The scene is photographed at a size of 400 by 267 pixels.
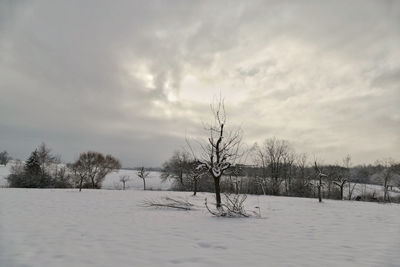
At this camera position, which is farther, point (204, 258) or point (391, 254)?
point (391, 254)

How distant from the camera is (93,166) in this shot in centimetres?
4759

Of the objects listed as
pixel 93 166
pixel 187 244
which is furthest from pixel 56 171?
pixel 187 244

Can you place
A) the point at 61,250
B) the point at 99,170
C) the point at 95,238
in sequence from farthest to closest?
1. the point at 99,170
2. the point at 95,238
3. the point at 61,250

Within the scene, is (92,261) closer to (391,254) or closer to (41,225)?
(41,225)

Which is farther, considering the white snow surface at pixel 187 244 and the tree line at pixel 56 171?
the tree line at pixel 56 171

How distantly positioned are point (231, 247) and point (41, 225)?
19.8 feet

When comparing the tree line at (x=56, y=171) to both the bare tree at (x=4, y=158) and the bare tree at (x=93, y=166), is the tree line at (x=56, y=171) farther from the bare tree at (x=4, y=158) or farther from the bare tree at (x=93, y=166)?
the bare tree at (x=4, y=158)

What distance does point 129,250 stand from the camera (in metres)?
4.76

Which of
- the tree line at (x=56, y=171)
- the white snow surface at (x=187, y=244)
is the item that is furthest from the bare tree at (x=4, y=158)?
the white snow surface at (x=187, y=244)

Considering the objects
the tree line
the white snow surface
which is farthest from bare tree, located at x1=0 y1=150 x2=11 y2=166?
the white snow surface

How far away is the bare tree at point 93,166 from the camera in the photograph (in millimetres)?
44312

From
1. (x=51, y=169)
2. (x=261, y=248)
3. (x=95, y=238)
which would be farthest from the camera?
(x=51, y=169)

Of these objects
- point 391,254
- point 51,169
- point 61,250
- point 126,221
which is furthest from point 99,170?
point 391,254

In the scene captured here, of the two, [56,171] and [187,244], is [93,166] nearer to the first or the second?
[56,171]
